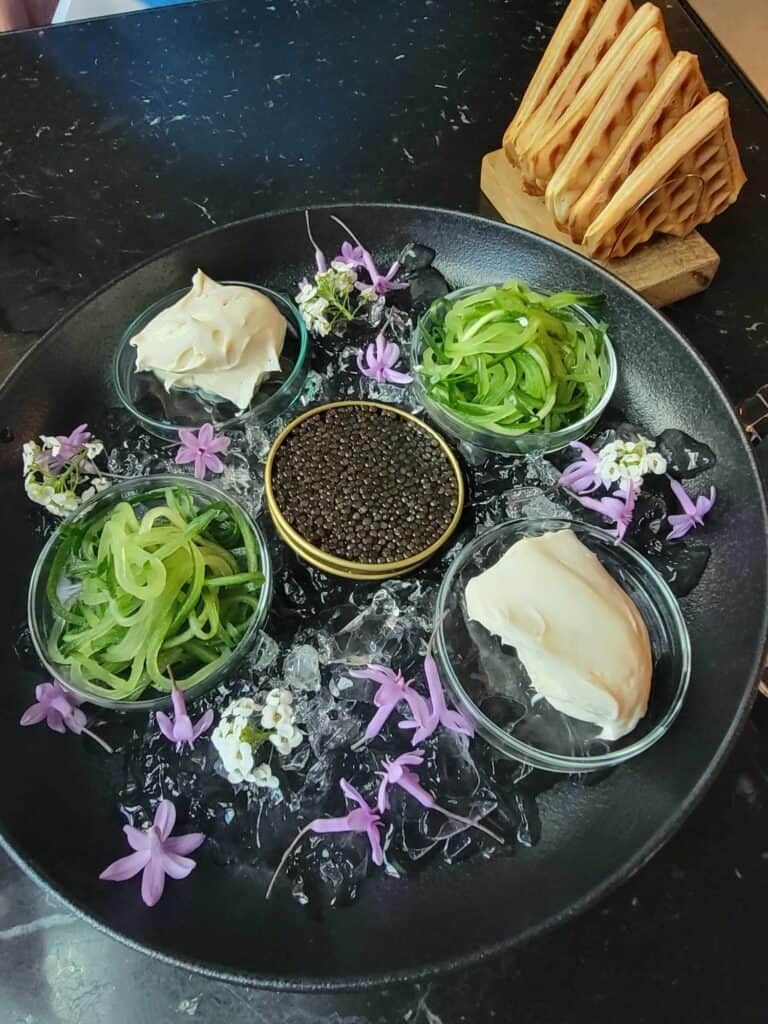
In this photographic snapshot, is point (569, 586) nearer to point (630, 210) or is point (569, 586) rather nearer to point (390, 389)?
point (390, 389)

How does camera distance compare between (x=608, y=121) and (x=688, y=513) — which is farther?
(x=608, y=121)

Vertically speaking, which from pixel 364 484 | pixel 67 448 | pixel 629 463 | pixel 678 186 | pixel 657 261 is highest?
pixel 678 186

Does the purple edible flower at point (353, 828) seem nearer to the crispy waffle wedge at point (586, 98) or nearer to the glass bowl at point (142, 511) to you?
the glass bowl at point (142, 511)

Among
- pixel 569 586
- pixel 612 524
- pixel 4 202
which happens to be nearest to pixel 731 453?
pixel 612 524

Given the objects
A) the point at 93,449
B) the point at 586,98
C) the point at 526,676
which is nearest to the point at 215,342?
the point at 93,449

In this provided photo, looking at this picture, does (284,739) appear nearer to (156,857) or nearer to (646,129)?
(156,857)

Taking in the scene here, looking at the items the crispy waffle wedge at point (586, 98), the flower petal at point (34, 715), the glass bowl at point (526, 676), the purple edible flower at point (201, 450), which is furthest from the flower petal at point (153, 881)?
the crispy waffle wedge at point (586, 98)

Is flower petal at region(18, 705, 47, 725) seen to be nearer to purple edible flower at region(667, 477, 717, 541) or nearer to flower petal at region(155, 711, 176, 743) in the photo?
flower petal at region(155, 711, 176, 743)
